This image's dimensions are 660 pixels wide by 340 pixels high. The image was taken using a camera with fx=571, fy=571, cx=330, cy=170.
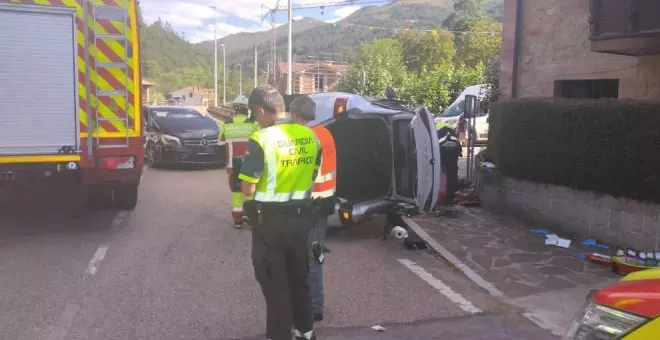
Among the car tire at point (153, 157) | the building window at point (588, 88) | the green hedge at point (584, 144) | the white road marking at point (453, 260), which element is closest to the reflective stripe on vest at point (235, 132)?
the white road marking at point (453, 260)

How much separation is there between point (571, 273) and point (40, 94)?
6322 millimetres

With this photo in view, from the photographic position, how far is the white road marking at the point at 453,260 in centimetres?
565

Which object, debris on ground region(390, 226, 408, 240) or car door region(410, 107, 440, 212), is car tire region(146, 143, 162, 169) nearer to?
debris on ground region(390, 226, 408, 240)

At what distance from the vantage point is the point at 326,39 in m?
154

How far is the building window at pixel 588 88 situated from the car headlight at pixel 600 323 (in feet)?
26.8

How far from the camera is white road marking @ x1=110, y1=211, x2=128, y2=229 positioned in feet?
25.9

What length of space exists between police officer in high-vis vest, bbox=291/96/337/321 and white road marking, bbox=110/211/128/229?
4.27 m

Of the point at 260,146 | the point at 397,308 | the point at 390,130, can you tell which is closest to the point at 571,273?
the point at 397,308

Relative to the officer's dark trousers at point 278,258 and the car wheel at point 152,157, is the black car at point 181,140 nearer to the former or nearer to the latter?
the car wheel at point 152,157

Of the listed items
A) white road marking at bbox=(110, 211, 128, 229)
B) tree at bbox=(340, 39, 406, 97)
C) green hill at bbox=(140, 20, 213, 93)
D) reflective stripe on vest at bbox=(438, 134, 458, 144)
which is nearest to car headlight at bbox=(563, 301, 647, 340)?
white road marking at bbox=(110, 211, 128, 229)

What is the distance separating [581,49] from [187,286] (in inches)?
298

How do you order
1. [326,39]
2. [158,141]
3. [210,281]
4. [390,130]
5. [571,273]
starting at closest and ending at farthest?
1. [210,281]
2. [571,273]
3. [390,130]
4. [158,141]
5. [326,39]

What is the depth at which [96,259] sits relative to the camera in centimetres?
628

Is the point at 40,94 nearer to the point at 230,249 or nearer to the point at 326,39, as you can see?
the point at 230,249
